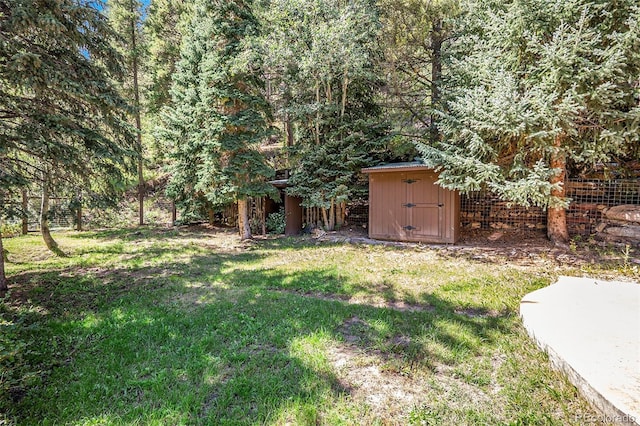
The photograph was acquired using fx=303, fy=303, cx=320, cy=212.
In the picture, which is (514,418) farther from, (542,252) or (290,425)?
(542,252)

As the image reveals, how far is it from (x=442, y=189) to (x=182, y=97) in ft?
24.7

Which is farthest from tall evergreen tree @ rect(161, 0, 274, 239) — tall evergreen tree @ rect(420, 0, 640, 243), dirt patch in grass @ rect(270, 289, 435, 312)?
tall evergreen tree @ rect(420, 0, 640, 243)

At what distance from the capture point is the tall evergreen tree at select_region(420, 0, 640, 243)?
5.16 metres

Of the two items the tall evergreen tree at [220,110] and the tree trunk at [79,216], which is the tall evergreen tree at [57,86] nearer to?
the tree trunk at [79,216]

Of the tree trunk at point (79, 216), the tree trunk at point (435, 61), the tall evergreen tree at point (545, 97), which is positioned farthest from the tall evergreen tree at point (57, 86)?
the tree trunk at point (435, 61)

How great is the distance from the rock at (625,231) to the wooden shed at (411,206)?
3103 mm

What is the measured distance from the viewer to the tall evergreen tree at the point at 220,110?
7.82 meters

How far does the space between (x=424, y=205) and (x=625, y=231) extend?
4138 mm

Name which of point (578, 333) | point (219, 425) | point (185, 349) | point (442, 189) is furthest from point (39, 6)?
point (442, 189)

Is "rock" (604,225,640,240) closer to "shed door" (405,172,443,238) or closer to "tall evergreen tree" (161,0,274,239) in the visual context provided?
"shed door" (405,172,443,238)

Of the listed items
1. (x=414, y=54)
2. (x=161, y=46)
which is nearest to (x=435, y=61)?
(x=414, y=54)

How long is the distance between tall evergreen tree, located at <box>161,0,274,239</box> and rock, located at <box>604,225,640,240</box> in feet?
26.3

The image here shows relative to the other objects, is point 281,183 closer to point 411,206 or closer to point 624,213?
point 411,206

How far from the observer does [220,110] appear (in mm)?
8281
